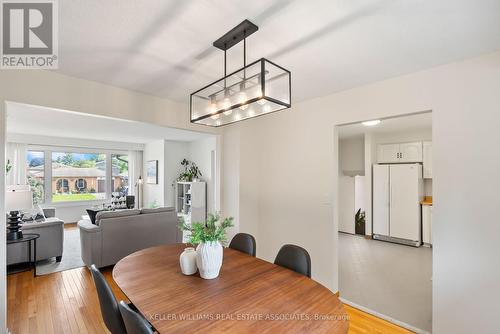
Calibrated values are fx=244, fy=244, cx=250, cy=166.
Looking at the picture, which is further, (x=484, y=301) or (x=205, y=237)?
(x=484, y=301)

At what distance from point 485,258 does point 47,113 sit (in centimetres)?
593

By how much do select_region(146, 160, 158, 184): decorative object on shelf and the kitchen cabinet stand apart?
19.9ft

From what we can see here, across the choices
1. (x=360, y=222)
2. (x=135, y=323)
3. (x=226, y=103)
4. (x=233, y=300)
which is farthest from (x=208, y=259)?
(x=360, y=222)

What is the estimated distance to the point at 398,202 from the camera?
5.14 m

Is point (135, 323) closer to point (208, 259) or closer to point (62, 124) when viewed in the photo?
point (208, 259)

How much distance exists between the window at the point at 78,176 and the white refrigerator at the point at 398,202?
7.71m

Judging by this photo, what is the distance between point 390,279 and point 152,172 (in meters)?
6.64

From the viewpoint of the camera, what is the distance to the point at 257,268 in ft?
6.25


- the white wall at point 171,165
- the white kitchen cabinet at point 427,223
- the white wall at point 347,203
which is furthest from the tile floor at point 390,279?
the white wall at point 171,165

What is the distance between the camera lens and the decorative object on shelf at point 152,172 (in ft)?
24.2

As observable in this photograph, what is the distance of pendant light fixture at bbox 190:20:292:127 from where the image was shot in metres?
1.52

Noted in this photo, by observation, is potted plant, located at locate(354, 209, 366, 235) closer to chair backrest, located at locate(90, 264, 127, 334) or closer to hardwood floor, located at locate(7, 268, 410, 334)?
hardwood floor, located at locate(7, 268, 410, 334)

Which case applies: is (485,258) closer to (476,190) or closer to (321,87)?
(476,190)

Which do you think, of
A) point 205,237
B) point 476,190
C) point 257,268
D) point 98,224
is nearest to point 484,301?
point 476,190
